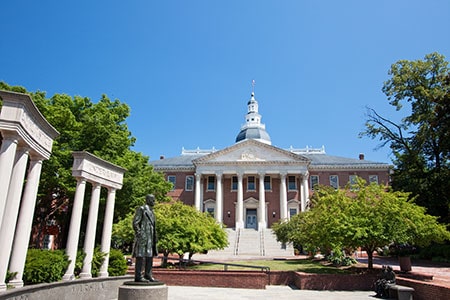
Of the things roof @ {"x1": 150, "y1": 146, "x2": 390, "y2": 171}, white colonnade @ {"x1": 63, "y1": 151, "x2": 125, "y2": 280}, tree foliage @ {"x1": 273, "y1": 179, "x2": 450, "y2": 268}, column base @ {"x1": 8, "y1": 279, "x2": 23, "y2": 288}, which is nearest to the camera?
column base @ {"x1": 8, "y1": 279, "x2": 23, "y2": 288}

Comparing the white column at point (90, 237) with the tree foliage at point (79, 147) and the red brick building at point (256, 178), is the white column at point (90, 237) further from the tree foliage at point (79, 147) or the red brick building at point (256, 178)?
the red brick building at point (256, 178)

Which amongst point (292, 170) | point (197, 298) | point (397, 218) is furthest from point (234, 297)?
point (292, 170)

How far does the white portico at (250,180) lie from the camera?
4357cm

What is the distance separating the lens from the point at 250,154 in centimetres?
4494

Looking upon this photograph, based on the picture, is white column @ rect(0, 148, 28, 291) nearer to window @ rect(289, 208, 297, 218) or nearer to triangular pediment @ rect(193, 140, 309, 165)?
triangular pediment @ rect(193, 140, 309, 165)

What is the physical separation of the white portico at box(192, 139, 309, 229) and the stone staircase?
14.0ft

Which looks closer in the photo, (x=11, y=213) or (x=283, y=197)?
(x=11, y=213)

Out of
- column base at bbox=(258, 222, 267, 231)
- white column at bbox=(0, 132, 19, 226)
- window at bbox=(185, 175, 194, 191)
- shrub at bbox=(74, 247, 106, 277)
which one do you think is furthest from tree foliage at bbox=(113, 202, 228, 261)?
window at bbox=(185, 175, 194, 191)

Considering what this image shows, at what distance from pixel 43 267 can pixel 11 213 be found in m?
2.34

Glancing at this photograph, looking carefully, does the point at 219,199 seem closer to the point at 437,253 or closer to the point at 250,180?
the point at 250,180

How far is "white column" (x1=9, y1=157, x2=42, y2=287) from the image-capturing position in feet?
30.2

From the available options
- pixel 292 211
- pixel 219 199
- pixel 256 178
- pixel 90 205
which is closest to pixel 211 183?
pixel 219 199

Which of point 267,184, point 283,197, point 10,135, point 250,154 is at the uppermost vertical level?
point 250,154

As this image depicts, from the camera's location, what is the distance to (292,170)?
43938mm
